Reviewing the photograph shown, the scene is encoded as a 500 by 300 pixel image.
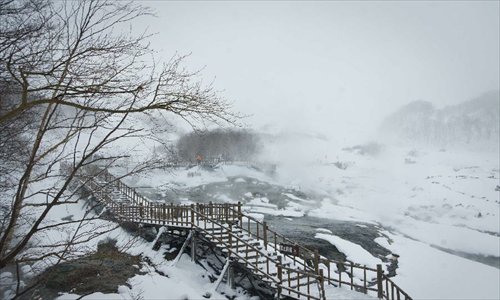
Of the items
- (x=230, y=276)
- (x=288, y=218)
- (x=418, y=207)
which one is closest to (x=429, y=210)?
(x=418, y=207)

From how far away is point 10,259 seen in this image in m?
3.90

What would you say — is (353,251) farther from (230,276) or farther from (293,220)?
(230,276)

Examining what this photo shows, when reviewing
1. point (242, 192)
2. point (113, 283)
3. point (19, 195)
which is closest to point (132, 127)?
point (19, 195)

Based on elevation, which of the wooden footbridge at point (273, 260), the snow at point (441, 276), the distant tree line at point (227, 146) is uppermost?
the distant tree line at point (227, 146)

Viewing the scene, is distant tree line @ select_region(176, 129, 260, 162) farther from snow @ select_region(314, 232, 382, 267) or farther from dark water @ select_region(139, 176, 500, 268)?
snow @ select_region(314, 232, 382, 267)

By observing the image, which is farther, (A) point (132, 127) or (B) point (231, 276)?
(B) point (231, 276)

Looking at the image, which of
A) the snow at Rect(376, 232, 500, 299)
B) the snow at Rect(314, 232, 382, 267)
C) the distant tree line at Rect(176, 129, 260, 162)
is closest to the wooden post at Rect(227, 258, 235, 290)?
the snow at Rect(376, 232, 500, 299)

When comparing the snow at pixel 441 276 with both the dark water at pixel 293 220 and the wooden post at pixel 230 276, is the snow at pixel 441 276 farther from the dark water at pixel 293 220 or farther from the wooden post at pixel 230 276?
the wooden post at pixel 230 276

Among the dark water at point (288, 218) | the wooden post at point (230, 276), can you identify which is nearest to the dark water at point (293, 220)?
the dark water at point (288, 218)

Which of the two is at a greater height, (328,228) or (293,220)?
(328,228)

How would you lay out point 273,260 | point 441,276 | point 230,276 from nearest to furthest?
point 273,260
point 230,276
point 441,276

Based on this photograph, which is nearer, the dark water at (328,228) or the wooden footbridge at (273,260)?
the wooden footbridge at (273,260)

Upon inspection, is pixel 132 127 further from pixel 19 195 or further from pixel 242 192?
pixel 242 192

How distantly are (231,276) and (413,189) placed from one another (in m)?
57.5
